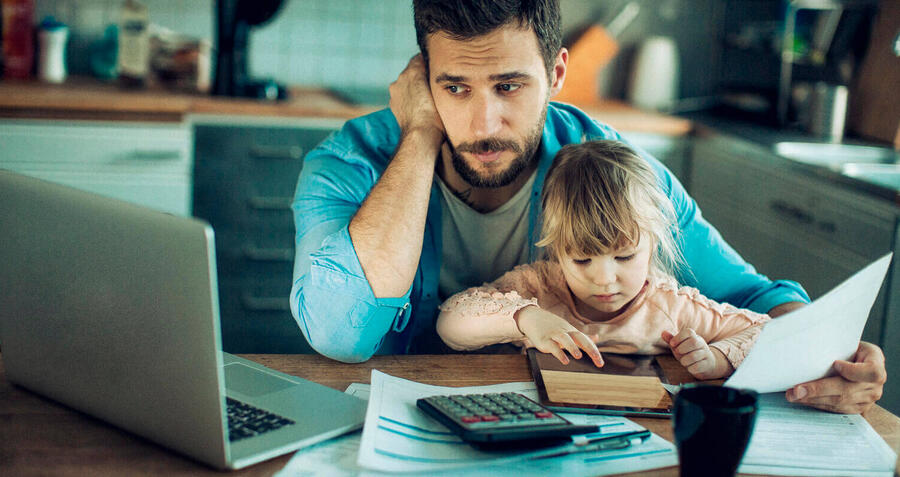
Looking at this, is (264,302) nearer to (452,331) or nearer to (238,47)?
(238,47)

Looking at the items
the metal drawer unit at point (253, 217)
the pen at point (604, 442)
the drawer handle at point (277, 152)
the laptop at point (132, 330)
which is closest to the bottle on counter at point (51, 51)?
the metal drawer unit at point (253, 217)

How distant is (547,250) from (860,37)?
6.36ft

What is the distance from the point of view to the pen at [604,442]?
92 cm

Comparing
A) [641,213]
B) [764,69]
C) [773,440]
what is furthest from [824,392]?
[764,69]

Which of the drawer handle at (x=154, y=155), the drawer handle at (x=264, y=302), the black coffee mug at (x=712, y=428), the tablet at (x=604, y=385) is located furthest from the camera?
the drawer handle at (x=264, y=302)

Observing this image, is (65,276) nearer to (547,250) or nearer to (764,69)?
(547,250)

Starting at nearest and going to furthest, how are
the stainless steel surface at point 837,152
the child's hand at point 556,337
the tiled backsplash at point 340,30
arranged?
1. the child's hand at point 556,337
2. the stainless steel surface at point 837,152
3. the tiled backsplash at point 340,30

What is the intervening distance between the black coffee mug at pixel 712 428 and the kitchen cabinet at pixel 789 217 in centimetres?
145

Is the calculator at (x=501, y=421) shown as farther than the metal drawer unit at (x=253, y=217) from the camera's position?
No

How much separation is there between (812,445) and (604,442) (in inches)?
9.4

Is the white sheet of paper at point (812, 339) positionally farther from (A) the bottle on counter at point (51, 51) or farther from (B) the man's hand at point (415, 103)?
(A) the bottle on counter at point (51, 51)

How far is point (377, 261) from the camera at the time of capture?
4.39ft

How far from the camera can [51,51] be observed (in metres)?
3.03

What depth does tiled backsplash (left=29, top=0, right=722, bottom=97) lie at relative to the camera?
3.27m
